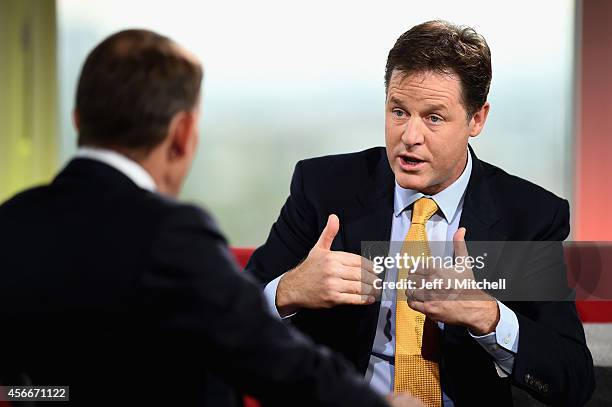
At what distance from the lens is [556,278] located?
5.67ft

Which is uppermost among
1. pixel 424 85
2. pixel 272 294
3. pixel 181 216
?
pixel 424 85

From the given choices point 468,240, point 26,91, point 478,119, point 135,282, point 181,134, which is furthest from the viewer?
point 26,91

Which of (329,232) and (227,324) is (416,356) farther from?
(227,324)

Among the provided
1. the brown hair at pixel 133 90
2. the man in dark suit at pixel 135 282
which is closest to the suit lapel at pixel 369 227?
the man in dark suit at pixel 135 282

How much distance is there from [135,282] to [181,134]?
205mm

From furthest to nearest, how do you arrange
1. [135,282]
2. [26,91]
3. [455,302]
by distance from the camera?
[26,91], [455,302], [135,282]

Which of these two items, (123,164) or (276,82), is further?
(276,82)

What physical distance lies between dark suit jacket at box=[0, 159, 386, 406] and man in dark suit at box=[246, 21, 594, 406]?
0.64 meters

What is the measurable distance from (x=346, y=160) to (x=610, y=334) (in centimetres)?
93

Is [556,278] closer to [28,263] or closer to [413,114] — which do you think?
[413,114]

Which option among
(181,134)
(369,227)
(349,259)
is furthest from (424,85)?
(181,134)

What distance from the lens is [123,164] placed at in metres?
0.98


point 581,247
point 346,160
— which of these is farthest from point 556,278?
point 581,247

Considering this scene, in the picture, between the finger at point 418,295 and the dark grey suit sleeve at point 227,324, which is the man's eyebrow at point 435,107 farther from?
the dark grey suit sleeve at point 227,324
